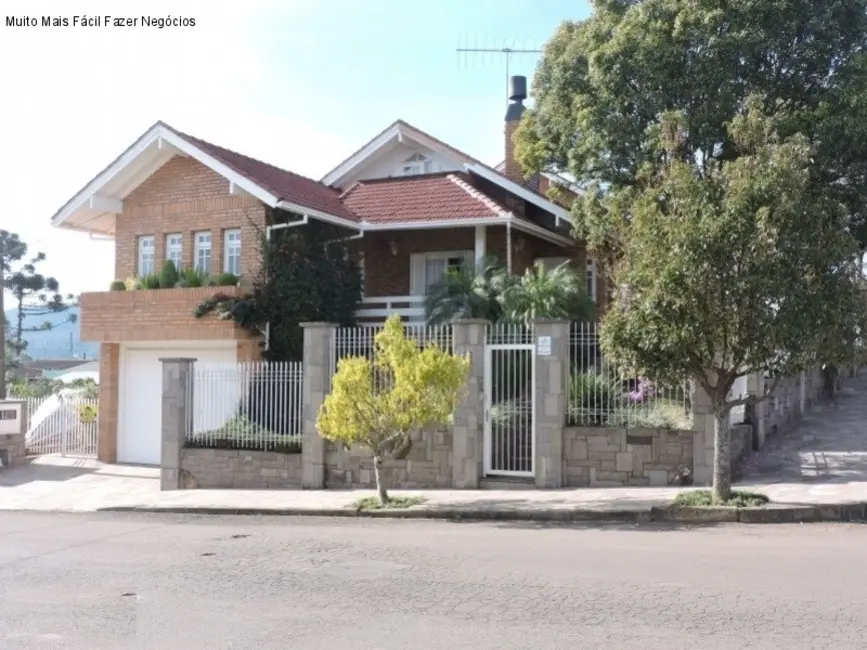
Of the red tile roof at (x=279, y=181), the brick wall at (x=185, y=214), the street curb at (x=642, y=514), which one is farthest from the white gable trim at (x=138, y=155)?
the street curb at (x=642, y=514)

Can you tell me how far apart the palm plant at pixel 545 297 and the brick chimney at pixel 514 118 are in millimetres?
5886

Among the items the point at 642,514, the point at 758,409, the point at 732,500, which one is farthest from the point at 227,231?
the point at 732,500

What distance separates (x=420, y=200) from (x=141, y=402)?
25.9ft

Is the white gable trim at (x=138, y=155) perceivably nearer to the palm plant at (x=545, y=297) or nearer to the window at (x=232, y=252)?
the window at (x=232, y=252)

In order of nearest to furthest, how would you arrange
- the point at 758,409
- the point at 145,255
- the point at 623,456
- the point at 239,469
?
the point at 623,456, the point at 758,409, the point at 239,469, the point at 145,255

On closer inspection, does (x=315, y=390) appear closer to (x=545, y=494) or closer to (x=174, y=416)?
(x=174, y=416)

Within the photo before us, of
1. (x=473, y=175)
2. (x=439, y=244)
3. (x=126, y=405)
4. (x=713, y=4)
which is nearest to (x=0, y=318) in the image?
(x=126, y=405)

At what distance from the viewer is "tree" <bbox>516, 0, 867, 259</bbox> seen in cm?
1421

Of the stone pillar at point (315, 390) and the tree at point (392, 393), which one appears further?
the stone pillar at point (315, 390)

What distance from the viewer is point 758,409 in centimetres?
1459

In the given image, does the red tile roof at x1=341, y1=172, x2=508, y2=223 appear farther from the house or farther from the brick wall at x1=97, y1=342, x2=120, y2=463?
the brick wall at x1=97, y1=342, x2=120, y2=463

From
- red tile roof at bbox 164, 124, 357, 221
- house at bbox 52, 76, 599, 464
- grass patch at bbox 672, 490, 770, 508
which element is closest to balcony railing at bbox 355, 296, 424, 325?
house at bbox 52, 76, 599, 464

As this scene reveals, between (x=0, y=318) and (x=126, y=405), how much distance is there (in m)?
3.35

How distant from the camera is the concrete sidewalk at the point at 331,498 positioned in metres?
11.1
